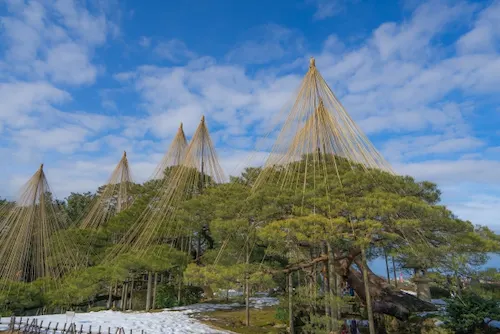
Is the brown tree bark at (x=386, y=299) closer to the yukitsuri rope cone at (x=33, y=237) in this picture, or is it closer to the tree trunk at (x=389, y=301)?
the tree trunk at (x=389, y=301)

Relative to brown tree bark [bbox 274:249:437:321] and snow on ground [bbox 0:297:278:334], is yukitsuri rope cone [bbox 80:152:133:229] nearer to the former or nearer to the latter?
snow on ground [bbox 0:297:278:334]

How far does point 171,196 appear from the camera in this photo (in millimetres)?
14562

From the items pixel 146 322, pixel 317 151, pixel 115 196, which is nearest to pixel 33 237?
pixel 115 196

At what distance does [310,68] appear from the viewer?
9000mm

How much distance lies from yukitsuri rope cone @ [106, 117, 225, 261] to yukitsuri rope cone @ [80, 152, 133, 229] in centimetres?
407

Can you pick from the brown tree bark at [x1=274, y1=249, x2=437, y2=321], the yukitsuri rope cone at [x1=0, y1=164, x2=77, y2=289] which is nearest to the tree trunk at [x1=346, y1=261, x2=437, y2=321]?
the brown tree bark at [x1=274, y1=249, x2=437, y2=321]

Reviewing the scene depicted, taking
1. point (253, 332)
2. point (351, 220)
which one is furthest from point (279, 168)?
point (253, 332)

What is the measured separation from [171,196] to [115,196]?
8.33 metres

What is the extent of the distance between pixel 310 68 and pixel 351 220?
460 cm

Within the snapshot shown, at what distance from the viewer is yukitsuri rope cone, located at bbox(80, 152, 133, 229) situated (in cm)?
1939

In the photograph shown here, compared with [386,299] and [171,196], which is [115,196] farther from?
[386,299]

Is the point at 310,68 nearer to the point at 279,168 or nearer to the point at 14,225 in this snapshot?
the point at 279,168

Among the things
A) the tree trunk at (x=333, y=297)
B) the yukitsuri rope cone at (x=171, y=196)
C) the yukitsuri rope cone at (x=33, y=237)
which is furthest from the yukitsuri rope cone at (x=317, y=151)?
the yukitsuri rope cone at (x=33, y=237)

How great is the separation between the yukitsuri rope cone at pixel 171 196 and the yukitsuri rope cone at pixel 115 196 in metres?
4.07
